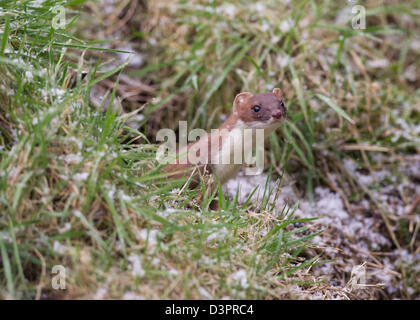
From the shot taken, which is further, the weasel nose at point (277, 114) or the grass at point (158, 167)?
the weasel nose at point (277, 114)

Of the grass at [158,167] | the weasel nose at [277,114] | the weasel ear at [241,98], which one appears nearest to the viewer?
the grass at [158,167]

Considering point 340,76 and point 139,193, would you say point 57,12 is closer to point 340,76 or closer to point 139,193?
point 139,193

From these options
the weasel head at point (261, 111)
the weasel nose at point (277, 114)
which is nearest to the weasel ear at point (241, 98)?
the weasel head at point (261, 111)

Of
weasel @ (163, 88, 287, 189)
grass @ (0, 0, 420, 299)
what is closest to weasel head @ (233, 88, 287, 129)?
weasel @ (163, 88, 287, 189)

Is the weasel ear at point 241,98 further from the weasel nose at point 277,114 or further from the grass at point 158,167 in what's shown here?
the grass at point 158,167

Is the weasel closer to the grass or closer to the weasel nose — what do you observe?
the weasel nose

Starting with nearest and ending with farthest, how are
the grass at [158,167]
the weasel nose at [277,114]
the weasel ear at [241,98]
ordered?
the grass at [158,167], the weasel nose at [277,114], the weasel ear at [241,98]

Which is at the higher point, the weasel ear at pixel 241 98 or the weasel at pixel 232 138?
the weasel ear at pixel 241 98

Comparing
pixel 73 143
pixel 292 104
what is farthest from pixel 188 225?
pixel 292 104

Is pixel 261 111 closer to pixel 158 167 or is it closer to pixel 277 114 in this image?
pixel 277 114
